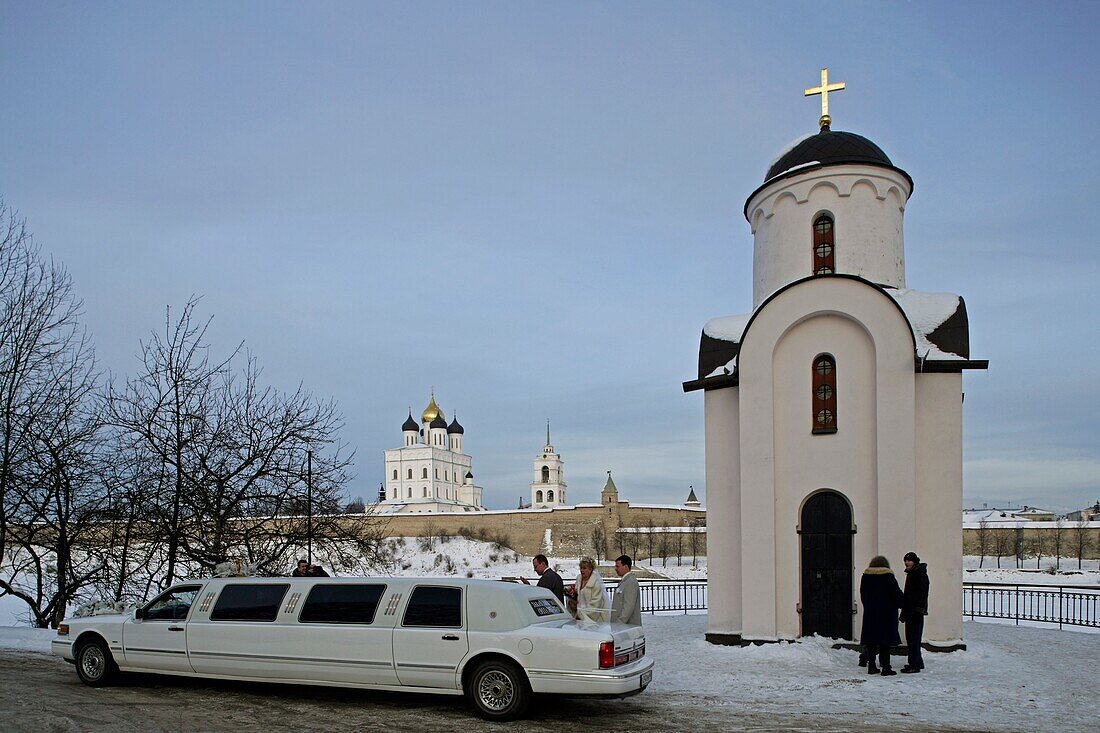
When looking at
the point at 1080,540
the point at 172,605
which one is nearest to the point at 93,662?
the point at 172,605

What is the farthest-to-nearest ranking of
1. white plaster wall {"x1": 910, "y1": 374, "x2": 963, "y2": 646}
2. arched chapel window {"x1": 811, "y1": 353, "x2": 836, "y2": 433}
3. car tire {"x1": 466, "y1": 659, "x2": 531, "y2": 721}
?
arched chapel window {"x1": 811, "y1": 353, "x2": 836, "y2": 433} → white plaster wall {"x1": 910, "y1": 374, "x2": 963, "y2": 646} → car tire {"x1": 466, "y1": 659, "x2": 531, "y2": 721}

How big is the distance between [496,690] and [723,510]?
25.8ft

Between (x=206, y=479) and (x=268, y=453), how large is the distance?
129cm

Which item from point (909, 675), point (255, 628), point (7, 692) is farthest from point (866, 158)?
point (7, 692)

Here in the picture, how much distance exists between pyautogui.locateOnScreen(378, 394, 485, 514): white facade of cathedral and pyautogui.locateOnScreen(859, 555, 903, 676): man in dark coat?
95.8 metres

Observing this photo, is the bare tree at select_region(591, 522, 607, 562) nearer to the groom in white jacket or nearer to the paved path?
the groom in white jacket

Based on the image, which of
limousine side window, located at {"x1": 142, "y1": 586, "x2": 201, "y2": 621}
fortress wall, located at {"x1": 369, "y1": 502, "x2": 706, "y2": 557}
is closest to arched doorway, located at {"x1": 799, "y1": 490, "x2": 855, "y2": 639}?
limousine side window, located at {"x1": 142, "y1": 586, "x2": 201, "y2": 621}

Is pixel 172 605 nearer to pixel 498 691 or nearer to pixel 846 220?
pixel 498 691

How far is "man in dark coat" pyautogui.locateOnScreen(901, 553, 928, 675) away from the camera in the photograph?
11414 mm

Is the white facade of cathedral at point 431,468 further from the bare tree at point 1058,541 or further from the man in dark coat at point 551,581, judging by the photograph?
the man in dark coat at point 551,581

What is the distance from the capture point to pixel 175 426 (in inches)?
656

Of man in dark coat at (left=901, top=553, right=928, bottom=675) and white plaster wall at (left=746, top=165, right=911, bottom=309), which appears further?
white plaster wall at (left=746, top=165, right=911, bottom=309)

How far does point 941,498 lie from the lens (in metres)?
13.6

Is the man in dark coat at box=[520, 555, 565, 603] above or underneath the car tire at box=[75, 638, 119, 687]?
above
